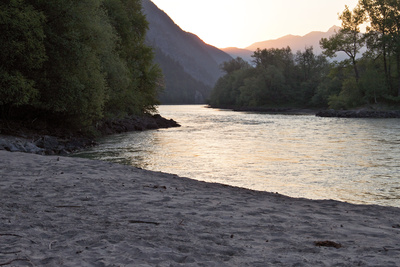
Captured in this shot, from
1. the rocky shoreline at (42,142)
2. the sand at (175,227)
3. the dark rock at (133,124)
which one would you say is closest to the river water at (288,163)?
the rocky shoreline at (42,142)

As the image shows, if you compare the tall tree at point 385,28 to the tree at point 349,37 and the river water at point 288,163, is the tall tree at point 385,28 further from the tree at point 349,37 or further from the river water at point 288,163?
the river water at point 288,163

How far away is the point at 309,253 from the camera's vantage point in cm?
602

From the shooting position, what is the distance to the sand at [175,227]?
565 centimetres

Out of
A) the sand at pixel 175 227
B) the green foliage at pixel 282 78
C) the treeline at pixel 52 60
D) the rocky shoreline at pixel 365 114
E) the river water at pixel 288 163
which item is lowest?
the river water at pixel 288 163

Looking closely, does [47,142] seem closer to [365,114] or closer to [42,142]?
[42,142]

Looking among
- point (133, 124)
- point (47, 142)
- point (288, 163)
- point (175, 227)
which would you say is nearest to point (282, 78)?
point (133, 124)

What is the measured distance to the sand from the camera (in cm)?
565

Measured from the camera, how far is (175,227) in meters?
7.13

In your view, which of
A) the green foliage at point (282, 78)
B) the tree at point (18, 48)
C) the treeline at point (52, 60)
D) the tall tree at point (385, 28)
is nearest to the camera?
the tree at point (18, 48)

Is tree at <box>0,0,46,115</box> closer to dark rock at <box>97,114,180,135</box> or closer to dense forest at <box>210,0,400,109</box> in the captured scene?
dark rock at <box>97,114,180,135</box>

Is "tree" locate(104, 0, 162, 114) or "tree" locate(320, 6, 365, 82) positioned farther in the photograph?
"tree" locate(320, 6, 365, 82)

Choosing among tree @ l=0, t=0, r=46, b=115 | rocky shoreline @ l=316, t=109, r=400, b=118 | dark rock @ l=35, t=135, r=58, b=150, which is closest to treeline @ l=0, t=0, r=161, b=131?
tree @ l=0, t=0, r=46, b=115

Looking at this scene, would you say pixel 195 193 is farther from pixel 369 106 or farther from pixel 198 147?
pixel 369 106

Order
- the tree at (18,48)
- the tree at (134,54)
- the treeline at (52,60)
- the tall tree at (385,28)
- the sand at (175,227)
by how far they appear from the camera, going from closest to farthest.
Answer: the sand at (175,227), the tree at (18,48), the treeline at (52,60), the tree at (134,54), the tall tree at (385,28)
